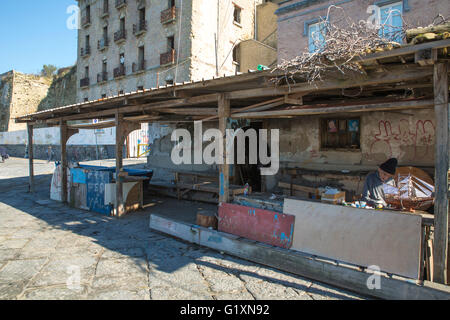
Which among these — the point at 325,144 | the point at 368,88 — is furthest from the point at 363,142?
the point at 368,88

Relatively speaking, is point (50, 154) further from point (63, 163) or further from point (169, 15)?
point (63, 163)

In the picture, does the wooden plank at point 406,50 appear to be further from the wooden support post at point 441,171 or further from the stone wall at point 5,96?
the stone wall at point 5,96

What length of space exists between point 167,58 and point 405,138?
1596 centimetres

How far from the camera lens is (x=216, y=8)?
20078 mm

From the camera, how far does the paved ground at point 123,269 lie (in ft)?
13.2

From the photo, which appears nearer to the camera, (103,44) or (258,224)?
(258,224)

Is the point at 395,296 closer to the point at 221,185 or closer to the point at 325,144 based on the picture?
the point at 221,185

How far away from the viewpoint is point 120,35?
23375mm

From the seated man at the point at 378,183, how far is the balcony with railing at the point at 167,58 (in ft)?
55.2

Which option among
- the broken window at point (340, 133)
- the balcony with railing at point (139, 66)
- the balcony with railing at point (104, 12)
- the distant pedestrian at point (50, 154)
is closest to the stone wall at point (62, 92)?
the distant pedestrian at point (50, 154)

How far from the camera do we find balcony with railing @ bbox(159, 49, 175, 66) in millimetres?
19125

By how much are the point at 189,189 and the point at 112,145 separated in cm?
1514

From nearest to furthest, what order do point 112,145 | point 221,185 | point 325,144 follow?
point 221,185 → point 325,144 → point 112,145

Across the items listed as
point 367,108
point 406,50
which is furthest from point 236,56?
point 406,50
